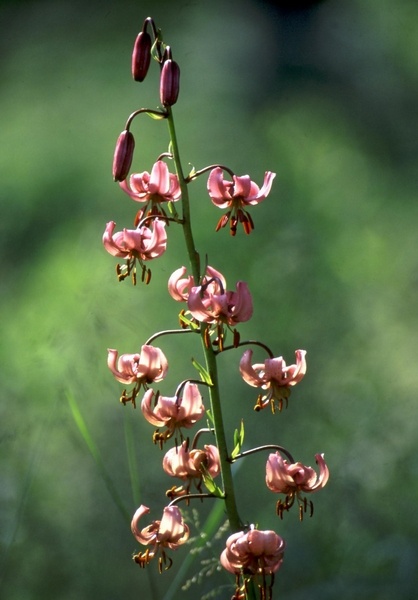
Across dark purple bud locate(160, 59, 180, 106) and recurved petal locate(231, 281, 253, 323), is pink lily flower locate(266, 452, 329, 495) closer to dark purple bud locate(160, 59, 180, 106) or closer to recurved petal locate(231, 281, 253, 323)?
recurved petal locate(231, 281, 253, 323)

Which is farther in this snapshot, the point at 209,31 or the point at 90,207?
the point at 209,31

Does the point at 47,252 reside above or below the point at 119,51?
below

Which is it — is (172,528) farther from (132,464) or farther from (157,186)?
(132,464)

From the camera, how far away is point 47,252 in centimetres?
235

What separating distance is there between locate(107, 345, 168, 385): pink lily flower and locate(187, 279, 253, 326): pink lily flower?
69mm

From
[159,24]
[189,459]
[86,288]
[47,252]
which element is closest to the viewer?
[189,459]

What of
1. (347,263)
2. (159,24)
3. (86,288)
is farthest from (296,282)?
(159,24)

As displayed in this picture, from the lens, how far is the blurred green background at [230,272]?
1737mm

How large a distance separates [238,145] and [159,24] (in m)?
0.42

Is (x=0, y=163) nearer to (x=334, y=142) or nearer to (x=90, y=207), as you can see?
(x=90, y=207)

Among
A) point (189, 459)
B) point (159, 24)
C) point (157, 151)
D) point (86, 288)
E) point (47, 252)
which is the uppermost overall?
point (159, 24)

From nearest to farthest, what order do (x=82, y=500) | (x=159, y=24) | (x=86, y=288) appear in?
(x=82, y=500) → (x=86, y=288) → (x=159, y=24)

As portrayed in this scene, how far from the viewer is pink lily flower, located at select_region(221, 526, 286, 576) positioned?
0.82m

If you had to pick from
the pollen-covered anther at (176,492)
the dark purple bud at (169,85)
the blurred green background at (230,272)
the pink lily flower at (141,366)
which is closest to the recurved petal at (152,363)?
the pink lily flower at (141,366)
